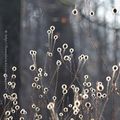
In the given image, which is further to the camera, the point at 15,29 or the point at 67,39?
the point at 67,39

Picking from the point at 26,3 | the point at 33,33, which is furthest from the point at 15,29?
the point at 33,33

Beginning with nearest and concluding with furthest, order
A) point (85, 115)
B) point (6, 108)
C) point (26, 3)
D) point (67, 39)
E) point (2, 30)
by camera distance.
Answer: point (85, 115), point (6, 108), point (2, 30), point (67, 39), point (26, 3)

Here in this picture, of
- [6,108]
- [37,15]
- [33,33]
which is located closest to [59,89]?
[37,15]

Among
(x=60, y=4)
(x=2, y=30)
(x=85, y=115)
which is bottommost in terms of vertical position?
(x=85, y=115)

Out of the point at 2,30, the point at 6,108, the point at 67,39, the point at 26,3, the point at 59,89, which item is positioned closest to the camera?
the point at 6,108

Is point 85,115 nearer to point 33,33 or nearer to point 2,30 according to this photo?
point 2,30

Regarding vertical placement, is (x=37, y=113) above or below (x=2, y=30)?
below
